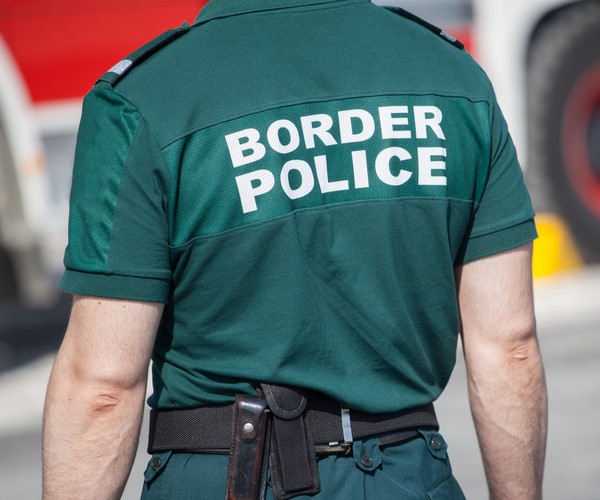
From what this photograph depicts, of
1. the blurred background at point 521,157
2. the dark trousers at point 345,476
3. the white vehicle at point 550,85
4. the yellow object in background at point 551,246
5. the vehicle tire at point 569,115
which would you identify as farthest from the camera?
the yellow object in background at point 551,246

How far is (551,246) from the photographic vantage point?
25.4 feet

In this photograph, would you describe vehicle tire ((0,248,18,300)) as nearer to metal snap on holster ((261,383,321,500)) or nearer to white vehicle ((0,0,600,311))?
white vehicle ((0,0,600,311))

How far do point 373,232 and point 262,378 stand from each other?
29 cm

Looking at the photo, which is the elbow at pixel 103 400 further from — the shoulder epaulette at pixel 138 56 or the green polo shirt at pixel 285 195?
the shoulder epaulette at pixel 138 56

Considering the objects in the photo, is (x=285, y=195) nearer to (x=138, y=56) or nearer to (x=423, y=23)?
(x=138, y=56)

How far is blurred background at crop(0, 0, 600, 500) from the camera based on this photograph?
17.3ft

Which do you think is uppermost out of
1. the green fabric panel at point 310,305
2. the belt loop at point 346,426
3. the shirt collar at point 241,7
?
the shirt collar at point 241,7

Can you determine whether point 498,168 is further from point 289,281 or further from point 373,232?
point 289,281

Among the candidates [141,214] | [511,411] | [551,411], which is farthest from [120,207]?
[551,411]

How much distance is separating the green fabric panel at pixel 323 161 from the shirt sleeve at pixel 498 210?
0.02 meters

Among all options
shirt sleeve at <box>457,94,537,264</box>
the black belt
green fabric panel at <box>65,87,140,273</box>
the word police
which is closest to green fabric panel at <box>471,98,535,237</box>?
shirt sleeve at <box>457,94,537,264</box>

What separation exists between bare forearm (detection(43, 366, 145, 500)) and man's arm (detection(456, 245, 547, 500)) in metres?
0.61

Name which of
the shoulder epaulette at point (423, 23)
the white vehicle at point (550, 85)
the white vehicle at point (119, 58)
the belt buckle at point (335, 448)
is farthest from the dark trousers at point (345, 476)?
the white vehicle at point (550, 85)

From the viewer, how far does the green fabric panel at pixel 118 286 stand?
1.59 metres
